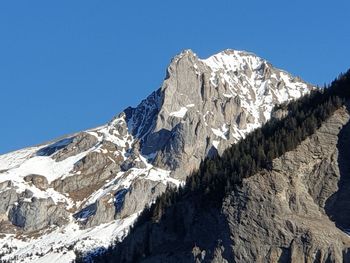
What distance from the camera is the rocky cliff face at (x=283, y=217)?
463ft

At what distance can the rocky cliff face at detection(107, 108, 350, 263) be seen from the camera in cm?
14100

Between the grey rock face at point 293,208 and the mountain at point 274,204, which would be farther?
the mountain at point 274,204

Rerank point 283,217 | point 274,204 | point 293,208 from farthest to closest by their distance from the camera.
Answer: point 293,208 → point 274,204 → point 283,217

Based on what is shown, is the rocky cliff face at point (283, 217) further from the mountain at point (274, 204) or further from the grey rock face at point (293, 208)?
the mountain at point (274, 204)

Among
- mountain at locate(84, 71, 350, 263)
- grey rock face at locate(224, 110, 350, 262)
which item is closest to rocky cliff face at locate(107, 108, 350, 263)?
grey rock face at locate(224, 110, 350, 262)

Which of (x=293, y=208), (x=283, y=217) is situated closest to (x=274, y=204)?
(x=283, y=217)

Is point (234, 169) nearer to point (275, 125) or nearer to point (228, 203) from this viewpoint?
point (228, 203)

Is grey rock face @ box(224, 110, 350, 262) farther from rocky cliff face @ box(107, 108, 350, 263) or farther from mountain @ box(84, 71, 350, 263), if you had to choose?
mountain @ box(84, 71, 350, 263)

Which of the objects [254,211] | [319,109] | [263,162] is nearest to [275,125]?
[319,109]

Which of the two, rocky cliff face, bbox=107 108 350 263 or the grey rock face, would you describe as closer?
the grey rock face

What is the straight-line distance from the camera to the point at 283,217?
145 metres

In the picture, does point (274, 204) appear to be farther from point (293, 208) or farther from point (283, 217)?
point (293, 208)

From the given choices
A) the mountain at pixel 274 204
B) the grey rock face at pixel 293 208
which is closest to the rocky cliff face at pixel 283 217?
the grey rock face at pixel 293 208

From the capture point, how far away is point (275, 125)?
18425cm
